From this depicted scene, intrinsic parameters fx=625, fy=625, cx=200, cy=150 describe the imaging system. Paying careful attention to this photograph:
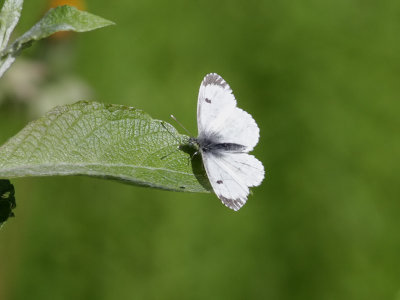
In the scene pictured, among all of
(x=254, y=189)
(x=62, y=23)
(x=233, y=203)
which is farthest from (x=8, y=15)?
(x=254, y=189)

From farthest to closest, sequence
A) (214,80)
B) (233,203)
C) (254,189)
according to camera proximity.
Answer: (254,189), (214,80), (233,203)

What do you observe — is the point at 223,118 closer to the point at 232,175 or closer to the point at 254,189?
the point at 232,175

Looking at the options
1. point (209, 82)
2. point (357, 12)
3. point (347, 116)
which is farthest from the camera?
point (357, 12)

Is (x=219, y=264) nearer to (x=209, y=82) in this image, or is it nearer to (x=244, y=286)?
(x=244, y=286)

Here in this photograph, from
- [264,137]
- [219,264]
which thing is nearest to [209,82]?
[219,264]

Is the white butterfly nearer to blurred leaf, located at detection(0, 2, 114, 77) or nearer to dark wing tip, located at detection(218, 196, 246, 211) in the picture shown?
dark wing tip, located at detection(218, 196, 246, 211)

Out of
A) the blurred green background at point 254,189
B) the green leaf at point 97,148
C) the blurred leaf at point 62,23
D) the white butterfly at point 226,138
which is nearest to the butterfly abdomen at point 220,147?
the white butterfly at point 226,138

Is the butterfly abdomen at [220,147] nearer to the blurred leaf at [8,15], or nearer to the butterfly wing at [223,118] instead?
the butterfly wing at [223,118]

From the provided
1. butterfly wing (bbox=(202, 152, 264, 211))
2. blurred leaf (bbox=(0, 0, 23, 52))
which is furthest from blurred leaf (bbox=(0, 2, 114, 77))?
butterfly wing (bbox=(202, 152, 264, 211))
